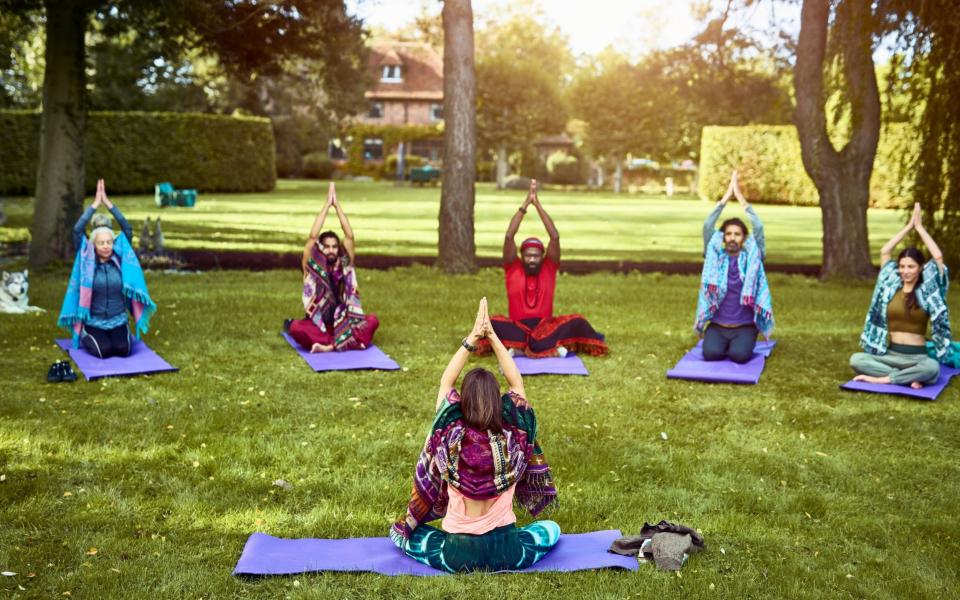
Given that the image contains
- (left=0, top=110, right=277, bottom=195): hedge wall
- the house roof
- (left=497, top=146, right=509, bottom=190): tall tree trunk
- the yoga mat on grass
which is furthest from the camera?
the house roof

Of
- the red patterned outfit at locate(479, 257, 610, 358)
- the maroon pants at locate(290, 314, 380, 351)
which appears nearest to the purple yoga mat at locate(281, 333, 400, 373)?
the maroon pants at locate(290, 314, 380, 351)

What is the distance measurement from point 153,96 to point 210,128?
643 centimetres

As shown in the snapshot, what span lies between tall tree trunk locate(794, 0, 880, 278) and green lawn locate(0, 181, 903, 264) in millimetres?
2159

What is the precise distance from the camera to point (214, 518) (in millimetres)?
5730

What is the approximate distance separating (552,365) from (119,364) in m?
4.14

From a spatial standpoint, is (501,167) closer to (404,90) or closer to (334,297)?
(404,90)

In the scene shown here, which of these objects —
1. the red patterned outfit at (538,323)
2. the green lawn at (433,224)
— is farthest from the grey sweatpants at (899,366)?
the green lawn at (433,224)

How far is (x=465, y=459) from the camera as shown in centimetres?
487

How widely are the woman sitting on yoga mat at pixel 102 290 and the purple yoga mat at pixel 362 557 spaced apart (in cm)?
487

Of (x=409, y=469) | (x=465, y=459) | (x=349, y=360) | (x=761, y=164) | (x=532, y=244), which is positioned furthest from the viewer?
(x=761, y=164)

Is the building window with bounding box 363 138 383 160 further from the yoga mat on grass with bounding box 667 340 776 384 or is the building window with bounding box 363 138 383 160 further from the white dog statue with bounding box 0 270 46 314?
the yoga mat on grass with bounding box 667 340 776 384

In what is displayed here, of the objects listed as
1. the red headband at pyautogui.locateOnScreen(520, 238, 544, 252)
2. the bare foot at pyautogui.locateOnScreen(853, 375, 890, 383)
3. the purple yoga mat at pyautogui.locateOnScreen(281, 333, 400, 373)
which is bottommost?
the purple yoga mat at pyautogui.locateOnScreen(281, 333, 400, 373)

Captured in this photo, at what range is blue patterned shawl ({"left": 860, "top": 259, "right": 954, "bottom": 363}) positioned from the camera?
9.14 metres

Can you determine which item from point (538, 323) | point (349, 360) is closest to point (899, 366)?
point (538, 323)
